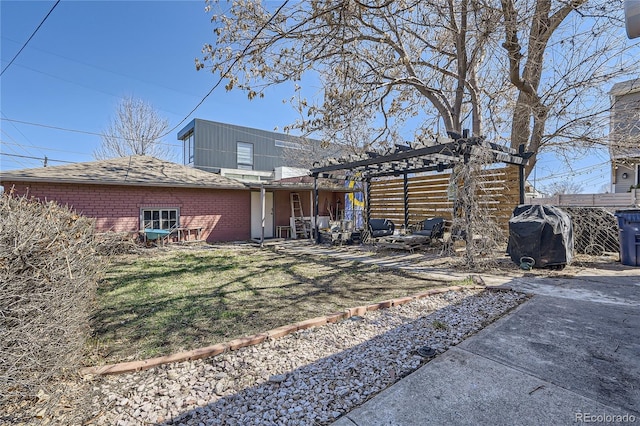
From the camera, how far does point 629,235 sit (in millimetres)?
5738

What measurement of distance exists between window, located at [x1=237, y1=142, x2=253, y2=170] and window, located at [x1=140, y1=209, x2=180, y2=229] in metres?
10.6

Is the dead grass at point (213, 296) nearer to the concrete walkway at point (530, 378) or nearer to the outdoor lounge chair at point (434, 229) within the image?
the concrete walkway at point (530, 378)

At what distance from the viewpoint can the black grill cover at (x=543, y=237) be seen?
5.57m

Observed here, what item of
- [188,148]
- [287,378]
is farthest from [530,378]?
[188,148]

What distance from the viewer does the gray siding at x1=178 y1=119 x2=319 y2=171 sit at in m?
18.8

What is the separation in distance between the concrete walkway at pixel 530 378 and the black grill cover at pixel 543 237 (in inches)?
91.2

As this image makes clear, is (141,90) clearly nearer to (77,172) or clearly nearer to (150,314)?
(77,172)

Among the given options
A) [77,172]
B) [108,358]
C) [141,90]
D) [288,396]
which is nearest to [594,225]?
[288,396]

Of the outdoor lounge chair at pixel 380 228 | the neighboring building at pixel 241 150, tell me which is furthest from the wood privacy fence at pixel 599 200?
the neighboring building at pixel 241 150

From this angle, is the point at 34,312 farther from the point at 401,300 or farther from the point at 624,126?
the point at 624,126

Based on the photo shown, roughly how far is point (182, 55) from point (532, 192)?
16380 millimetres

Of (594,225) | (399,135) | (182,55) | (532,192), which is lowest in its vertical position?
(594,225)

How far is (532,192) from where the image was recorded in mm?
14266

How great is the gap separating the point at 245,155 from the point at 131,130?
292 inches
